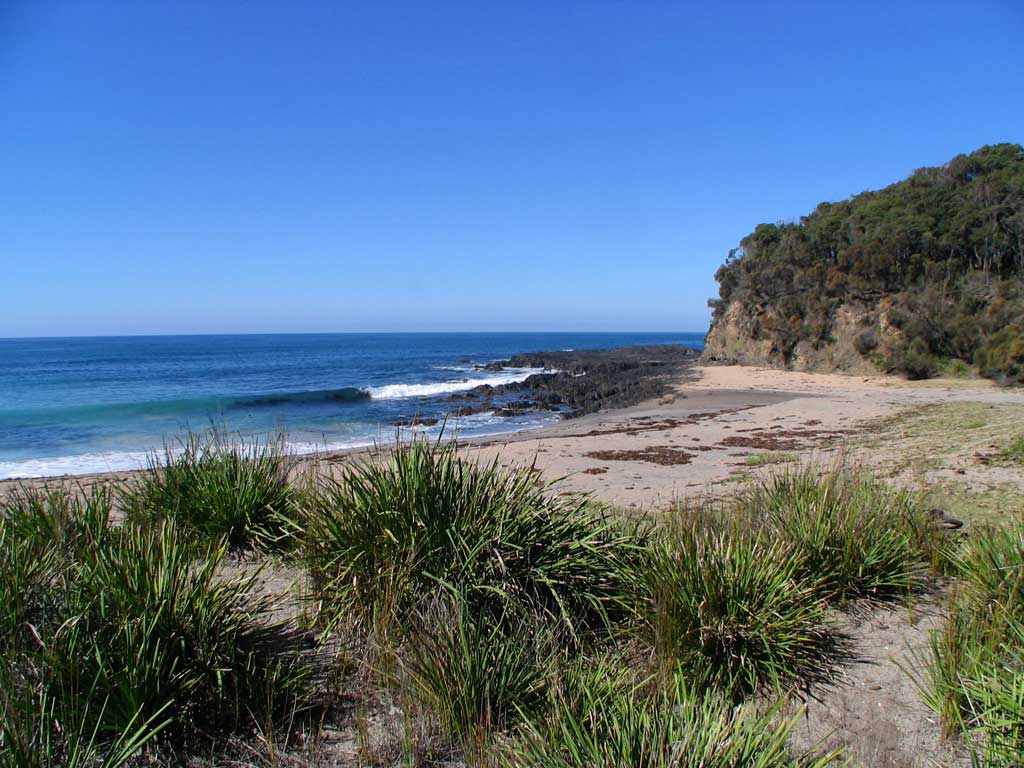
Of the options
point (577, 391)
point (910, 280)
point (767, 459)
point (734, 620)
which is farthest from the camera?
point (577, 391)

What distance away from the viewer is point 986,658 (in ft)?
11.4

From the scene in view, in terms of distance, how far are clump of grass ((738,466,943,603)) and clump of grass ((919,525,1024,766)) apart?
596mm

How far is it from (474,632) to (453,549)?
0.77 m

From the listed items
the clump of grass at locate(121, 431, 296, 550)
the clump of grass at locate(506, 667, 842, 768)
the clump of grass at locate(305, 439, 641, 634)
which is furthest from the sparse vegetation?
the clump of grass at locate(506, 667, 842, 768)

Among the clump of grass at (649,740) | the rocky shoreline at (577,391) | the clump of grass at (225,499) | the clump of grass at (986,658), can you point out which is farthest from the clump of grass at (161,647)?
the rocky shoreline at (577,391)

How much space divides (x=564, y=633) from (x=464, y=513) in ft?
3.52

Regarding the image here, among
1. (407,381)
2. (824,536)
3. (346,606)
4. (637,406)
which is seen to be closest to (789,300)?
(637,406)

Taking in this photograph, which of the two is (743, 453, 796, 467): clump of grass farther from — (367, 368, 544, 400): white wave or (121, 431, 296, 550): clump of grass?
(367, 368, 544, 400): white wave

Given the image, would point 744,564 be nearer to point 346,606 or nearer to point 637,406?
point 346,606

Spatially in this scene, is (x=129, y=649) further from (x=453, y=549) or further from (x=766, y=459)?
(x=766, y=459)

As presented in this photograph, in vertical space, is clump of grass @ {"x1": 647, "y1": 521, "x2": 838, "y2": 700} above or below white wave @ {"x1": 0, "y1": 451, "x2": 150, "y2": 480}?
above

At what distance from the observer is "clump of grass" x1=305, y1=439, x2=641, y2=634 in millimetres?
4008

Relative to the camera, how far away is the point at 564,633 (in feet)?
13.1

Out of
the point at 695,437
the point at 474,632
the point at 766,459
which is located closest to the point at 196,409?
the point at 695,437
